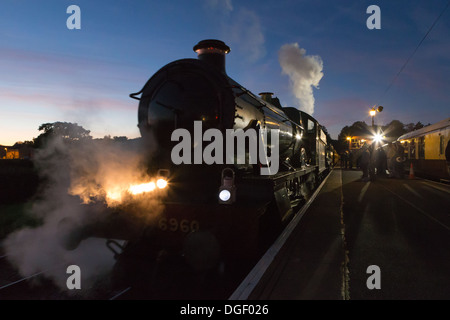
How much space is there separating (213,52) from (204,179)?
226 cm

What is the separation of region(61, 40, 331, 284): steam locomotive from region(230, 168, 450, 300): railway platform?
51 centimetres

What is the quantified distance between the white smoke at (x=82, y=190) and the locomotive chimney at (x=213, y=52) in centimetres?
194

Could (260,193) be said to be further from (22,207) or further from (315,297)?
(22,207)

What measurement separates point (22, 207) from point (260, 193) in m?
9.02

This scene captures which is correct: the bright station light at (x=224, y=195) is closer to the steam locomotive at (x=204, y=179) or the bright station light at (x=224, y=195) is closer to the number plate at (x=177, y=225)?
the steam locomotive at (x=204, y=179)

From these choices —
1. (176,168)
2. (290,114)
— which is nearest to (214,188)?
(176,168)

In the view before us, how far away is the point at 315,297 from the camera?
2.91 m

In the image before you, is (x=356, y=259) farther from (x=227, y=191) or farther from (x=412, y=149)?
(x=412, y=149)

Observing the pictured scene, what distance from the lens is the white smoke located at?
377cm

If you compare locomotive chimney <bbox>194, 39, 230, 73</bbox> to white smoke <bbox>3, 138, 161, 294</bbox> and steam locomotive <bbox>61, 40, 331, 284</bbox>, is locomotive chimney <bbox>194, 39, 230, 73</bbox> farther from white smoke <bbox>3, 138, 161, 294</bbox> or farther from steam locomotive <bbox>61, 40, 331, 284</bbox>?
white smoke <bbox>3, 138, 161, 294</bbox>

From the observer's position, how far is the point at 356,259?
158 inches

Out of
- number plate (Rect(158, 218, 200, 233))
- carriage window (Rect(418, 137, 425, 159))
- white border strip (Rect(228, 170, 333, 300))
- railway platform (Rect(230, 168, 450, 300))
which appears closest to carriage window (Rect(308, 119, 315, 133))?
railway platform (Rect(230, 168, 450, 300))

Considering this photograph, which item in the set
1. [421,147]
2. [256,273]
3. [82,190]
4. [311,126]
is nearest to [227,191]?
[256,273]
